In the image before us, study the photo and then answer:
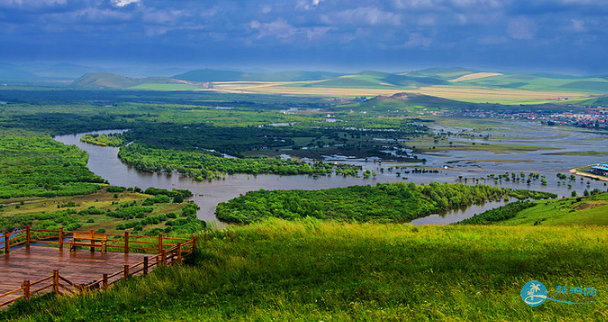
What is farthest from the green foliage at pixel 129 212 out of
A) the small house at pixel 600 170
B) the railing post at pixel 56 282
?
the small house at pixel 600 170

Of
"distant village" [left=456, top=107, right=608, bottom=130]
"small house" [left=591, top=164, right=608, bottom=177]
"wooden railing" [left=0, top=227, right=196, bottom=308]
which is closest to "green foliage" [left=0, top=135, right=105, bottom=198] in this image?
"wooden railing" [left=0, top=227, right=196, bottom=308]

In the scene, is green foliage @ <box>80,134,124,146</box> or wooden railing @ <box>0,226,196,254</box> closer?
wooden railing @ <box>0,226,196,254</box>

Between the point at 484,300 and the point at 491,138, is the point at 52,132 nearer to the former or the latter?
the point at 491,138

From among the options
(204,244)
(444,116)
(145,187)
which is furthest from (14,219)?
(444,116)

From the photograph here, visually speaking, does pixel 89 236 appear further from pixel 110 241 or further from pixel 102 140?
pixel 102 140

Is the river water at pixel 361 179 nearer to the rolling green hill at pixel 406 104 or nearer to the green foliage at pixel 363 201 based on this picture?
the green foliage at pixel 363 201

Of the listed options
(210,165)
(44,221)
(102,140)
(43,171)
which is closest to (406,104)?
(102,140)

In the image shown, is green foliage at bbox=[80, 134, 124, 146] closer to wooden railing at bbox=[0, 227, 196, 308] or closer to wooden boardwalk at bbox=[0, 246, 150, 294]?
wooden boardwalk at bbox=[0, 246, 150, 294]
